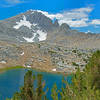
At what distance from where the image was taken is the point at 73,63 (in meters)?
127

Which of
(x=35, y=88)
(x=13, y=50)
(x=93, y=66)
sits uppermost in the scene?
(x=13, y=50)

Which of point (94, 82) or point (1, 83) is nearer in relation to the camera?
point (94, 82)

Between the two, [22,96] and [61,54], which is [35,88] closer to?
[22,96]

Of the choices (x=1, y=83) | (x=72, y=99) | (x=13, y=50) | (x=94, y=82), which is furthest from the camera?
(x=13, y=50)

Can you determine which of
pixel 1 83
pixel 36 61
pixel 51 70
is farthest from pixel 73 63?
pixel 1 83

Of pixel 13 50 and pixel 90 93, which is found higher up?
pixel 13 50

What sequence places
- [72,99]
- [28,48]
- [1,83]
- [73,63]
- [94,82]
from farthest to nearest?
[28,48]
[73,63]
[1,83]
[94,82]
[72,99]

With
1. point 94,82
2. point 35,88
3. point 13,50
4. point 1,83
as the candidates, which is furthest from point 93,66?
point 13,50

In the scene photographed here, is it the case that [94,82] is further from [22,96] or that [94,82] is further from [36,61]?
[36,61]

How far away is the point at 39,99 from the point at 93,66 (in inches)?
425

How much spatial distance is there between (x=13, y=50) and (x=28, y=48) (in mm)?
16105

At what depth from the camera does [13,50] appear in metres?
137

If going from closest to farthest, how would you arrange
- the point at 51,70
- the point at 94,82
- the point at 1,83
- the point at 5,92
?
the point at 94,82, the point at 5,92, the point at 1,83, the point at 51,70

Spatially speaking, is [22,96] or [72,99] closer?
[22,96]
